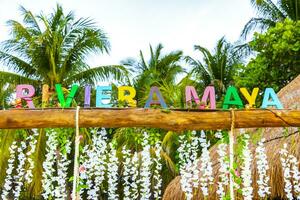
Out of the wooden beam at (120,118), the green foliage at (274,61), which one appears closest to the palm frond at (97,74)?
the green foliage at (274,61)

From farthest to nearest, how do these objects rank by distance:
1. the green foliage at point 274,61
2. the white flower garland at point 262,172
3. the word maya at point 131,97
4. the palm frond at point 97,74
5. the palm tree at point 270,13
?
1. the palm tree at point 270,13
2. the palm frond at point 97,74
3. the green foliage at point 274,61
4. the white flower garland at point 262,172
5. the word maya at point 131,97

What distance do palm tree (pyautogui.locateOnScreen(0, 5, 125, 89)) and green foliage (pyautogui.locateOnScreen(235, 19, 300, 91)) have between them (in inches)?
107

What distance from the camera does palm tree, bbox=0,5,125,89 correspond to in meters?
10.5

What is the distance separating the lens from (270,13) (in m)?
12.5

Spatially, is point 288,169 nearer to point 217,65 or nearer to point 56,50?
point 56,50

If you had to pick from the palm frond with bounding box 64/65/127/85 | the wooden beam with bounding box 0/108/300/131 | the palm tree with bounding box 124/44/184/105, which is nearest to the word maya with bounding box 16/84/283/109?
the wooden beam with bounding box 0/108/300/131

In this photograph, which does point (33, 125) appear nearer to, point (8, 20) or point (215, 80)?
point (8, 20)

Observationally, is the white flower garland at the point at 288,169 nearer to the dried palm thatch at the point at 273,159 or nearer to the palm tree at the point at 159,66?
the dried palm thatch at the point at 273,159

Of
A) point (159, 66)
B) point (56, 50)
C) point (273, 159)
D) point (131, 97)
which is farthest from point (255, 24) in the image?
point (131, 97)

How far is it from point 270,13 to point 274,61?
8.10 ft

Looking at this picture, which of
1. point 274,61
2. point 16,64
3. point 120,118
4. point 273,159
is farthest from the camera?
point 16,64

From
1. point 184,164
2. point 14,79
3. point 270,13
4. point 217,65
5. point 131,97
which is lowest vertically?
point 184,164

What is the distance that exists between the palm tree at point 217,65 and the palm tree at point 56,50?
10.4 feet

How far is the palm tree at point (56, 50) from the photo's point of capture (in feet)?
34.6
